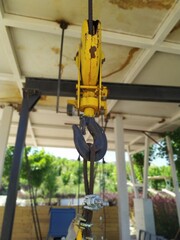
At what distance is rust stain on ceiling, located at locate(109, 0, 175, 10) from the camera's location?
2.27 metres

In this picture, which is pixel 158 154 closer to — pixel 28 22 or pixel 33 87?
pixel 33 87

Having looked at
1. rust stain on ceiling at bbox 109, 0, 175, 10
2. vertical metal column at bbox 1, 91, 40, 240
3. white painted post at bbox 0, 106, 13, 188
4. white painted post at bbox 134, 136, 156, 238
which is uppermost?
rust stain on ceiling at bbox 109, 0, 175, 10

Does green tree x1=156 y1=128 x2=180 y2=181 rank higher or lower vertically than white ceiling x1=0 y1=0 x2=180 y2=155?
lower

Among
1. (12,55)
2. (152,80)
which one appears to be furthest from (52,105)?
(152,80)

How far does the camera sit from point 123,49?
298 cm

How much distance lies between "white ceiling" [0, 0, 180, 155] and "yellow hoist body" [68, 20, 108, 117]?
3.78 feet

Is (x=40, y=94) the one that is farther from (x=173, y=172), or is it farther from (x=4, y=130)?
(x=173, y=172)

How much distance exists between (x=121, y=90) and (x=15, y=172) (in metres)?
1.66

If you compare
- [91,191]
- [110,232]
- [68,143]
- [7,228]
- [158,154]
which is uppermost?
[68,143]

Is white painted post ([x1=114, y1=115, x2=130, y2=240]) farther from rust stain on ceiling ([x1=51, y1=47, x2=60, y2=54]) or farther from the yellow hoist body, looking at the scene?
the yellow hoist body

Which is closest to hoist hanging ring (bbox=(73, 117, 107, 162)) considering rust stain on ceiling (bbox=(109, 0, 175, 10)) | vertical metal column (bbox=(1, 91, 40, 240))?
vertical metal column (bbox=(1, 91, 40, 240))

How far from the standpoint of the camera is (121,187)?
4.25 meters

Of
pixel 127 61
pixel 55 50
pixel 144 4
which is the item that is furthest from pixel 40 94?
pixel 144 4

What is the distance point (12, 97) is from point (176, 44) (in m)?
3.25
